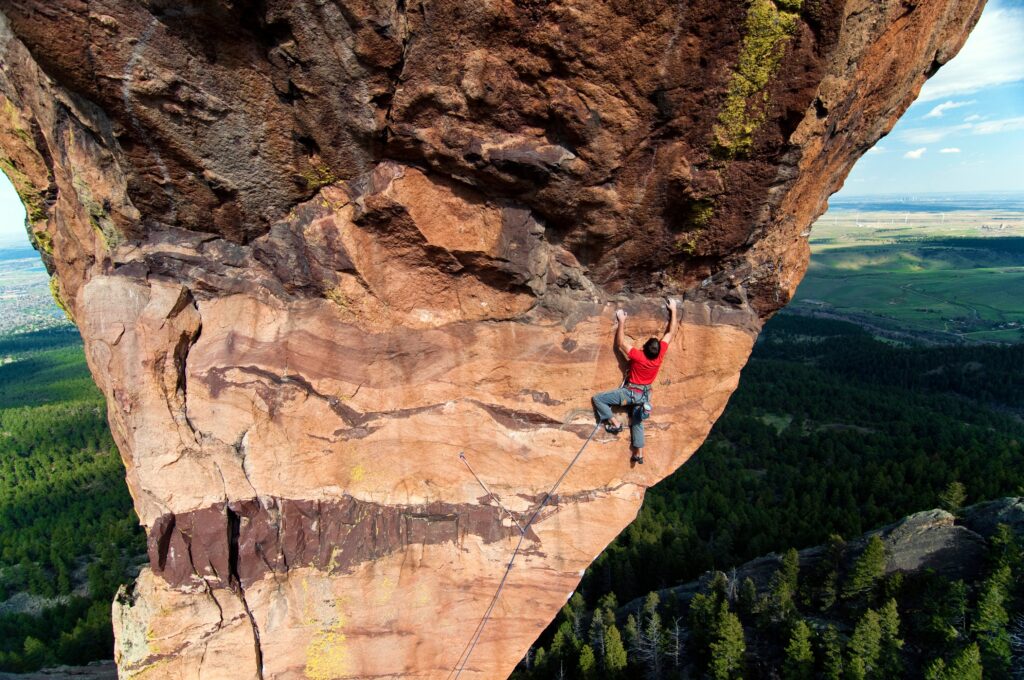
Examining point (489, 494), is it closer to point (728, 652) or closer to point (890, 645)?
point (728, 652)

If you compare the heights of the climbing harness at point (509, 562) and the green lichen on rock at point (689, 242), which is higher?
the green lichen on rock at point (689, 242)

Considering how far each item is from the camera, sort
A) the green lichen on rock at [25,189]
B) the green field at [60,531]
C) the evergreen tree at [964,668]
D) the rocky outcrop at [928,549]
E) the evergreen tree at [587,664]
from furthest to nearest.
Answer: the green field at [60,531], the rocky outcrop at [928,549], the evergreen tree at [587,664], the evergreen tree at [964,668], the green lichen on rock at [25,189]

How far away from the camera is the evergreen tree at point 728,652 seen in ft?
81.1

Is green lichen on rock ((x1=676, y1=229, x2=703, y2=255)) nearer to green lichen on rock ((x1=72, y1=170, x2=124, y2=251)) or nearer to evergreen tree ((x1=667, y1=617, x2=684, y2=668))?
green lichen on rock ((x1=72, y1=170, x2=124, y2=251))

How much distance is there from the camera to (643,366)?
808cm

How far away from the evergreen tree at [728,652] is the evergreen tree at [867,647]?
4210 millimetres

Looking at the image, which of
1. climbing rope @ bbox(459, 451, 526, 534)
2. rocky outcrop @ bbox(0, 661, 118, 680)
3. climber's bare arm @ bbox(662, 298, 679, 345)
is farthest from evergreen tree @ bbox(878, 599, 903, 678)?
rocky outcrop @ bbox(0, 661, 118, 680)

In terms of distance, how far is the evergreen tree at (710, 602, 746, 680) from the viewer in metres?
24.7

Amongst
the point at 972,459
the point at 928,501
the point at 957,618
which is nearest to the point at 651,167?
the point at 957,618

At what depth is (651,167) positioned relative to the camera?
271 inches

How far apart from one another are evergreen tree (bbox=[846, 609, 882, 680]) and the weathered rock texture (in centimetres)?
2080

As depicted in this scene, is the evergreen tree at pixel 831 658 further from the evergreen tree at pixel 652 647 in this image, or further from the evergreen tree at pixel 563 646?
the evergreen tree at pixel 563 646

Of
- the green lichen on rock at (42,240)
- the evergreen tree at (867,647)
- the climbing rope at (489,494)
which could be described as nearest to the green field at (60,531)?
the green lichen on rock at (42,240)

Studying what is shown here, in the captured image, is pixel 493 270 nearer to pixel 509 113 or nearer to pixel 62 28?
pixel 509 113
